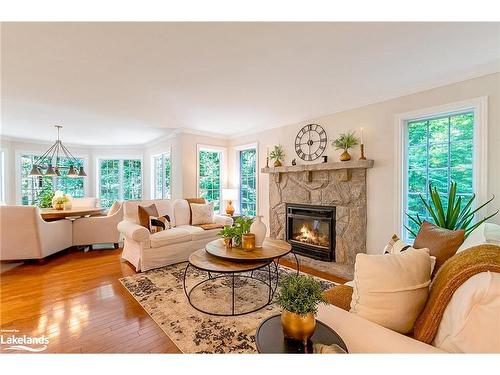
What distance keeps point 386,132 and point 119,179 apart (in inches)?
290

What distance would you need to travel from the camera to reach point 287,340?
1002 mm

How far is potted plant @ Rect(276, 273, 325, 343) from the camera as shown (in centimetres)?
96

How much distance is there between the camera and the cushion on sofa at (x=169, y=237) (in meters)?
3.32

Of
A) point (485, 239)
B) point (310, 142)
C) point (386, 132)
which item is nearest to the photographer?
point (485, 239)

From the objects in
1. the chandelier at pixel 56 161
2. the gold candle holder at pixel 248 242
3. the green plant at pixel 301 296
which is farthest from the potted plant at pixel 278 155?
the chandelier at pixel 56 161

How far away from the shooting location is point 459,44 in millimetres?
2008

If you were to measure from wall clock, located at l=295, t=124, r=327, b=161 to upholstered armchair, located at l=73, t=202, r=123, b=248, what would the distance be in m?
3.71

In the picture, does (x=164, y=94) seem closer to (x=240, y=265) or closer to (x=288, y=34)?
(x=288, y=34)

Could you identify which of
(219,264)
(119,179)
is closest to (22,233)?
(219,264)

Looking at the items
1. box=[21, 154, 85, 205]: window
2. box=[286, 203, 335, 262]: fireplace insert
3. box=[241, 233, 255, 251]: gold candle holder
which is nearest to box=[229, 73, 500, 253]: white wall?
box=[286, 203, 335, 262]: fireplace insert

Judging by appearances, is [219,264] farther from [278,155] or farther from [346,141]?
[278,155]

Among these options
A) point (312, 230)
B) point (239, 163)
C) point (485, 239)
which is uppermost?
point (239, 163)

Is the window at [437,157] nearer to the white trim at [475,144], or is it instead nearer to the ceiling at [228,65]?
the white trim at [475,144]

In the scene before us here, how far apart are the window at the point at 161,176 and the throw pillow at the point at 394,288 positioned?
5.51 metres
